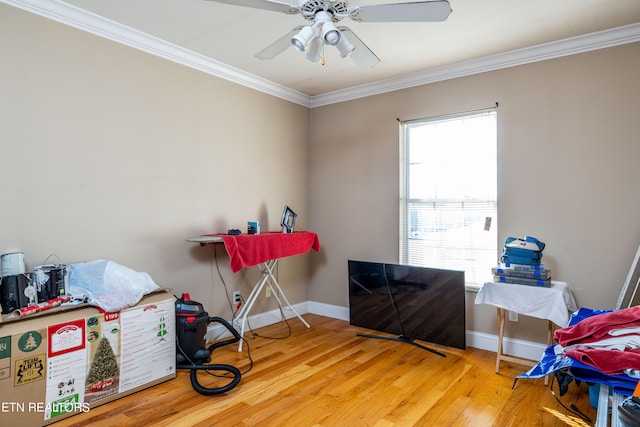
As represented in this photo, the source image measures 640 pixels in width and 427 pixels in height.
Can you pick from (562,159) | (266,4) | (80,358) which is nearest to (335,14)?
(266,4)

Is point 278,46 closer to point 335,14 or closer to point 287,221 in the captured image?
point 335,14

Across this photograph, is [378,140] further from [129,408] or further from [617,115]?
[129,408]

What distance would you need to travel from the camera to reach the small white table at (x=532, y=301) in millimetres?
2576

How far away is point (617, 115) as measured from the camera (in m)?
2.80

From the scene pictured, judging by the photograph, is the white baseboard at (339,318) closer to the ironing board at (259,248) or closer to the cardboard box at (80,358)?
the ironing board at (259,248)

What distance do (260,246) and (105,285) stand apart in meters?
1.18

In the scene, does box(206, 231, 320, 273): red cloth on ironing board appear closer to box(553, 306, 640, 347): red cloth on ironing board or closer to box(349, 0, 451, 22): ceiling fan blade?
box(349, 0, 451, 22): ceiling fan blade

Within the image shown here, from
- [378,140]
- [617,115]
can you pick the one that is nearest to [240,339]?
[378,140]

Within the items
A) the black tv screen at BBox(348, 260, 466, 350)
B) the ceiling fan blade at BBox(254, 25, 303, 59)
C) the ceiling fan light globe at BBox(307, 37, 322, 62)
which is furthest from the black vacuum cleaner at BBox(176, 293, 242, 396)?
the ceiling fan light globe at BBox(307, 37, 322, 62)

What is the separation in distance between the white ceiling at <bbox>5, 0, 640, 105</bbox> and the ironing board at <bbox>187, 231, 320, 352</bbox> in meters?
1.55

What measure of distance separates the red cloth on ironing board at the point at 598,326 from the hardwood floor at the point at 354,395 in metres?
0.61

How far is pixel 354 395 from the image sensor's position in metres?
2.49

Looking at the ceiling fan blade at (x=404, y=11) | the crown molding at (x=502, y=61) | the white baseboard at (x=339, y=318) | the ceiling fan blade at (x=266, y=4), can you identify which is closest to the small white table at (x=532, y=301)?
the white baseboard at (x=339, y=318)

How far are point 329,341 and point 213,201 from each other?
1.67 m
